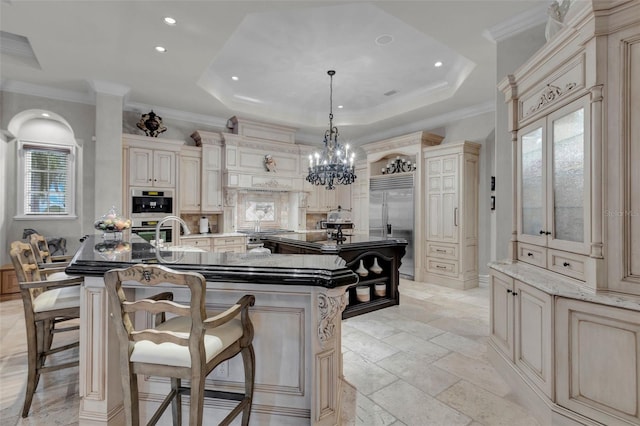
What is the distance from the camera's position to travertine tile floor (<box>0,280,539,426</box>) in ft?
6.44

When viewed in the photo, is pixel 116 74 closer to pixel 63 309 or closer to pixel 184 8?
pixel 184 8

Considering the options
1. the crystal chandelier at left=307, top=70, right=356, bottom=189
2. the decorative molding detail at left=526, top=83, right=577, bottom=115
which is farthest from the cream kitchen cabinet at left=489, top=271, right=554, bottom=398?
the crystal chandelier at left=307, top=70, right=356, bottom=189

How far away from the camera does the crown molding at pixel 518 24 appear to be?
2746mm

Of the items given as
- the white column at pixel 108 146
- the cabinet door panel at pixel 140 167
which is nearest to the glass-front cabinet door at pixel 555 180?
the white column at pixel 108 146

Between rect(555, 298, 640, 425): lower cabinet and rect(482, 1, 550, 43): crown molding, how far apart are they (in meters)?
2.60

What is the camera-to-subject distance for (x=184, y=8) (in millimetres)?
2738

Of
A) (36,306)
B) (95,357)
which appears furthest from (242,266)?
(36,306)

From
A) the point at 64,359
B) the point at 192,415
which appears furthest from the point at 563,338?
the point at 64,359

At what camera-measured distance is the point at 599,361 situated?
1671mm

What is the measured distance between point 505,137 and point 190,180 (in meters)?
5.12

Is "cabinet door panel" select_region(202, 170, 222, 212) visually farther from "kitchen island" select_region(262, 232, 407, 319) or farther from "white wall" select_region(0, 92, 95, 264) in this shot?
"kitchen island" select_region(262, 232, 407, 319)

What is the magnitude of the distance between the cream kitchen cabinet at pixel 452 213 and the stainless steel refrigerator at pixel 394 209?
33 centimetres

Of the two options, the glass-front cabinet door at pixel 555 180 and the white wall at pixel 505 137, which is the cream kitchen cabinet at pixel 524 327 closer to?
the glass-front cabinet door at pixel 555 180

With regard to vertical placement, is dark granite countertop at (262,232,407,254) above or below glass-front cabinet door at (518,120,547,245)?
below
